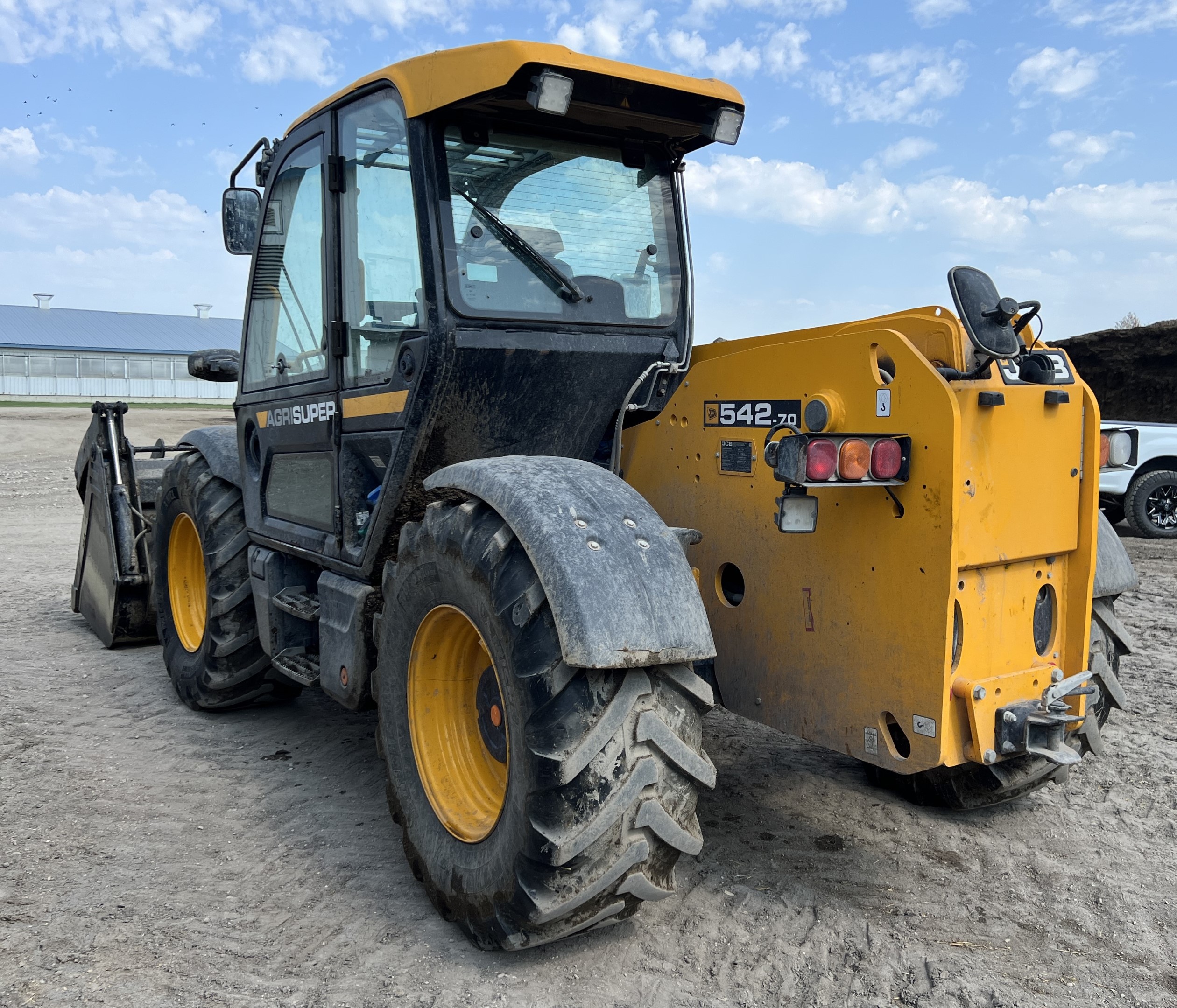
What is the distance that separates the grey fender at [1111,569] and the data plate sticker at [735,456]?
1.41 meters

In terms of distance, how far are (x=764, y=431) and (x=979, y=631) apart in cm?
83

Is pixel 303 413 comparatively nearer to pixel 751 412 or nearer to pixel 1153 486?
pixel 751 412

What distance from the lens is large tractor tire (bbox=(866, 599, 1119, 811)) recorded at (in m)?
3.46

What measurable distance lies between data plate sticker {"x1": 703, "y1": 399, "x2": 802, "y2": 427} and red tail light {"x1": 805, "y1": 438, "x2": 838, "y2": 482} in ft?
1.32

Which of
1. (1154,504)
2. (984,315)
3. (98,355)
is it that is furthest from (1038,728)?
(98,355)

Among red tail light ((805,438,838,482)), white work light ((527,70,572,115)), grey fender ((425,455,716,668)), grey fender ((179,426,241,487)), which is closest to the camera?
grey fender ((425,455,716,668))

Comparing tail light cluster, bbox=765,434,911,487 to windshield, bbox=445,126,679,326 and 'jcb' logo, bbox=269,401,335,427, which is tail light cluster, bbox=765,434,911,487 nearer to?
windshield, bbox=445,126,679,326

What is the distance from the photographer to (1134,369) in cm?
1958

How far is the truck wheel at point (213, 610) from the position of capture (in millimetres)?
4762

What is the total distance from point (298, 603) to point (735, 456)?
2.00 meters

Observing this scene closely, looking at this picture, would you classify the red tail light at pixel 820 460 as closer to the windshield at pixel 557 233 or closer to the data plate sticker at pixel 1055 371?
the data plate sticker at pixel 1055 371

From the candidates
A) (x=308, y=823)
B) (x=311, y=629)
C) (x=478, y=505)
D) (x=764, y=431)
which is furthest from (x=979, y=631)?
(x=311, y=629)

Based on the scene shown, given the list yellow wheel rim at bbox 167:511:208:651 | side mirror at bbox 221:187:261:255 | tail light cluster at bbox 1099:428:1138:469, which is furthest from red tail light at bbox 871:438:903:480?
yellow wheel rim at bbox 167:511:208:651

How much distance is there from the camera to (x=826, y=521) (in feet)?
9.55
